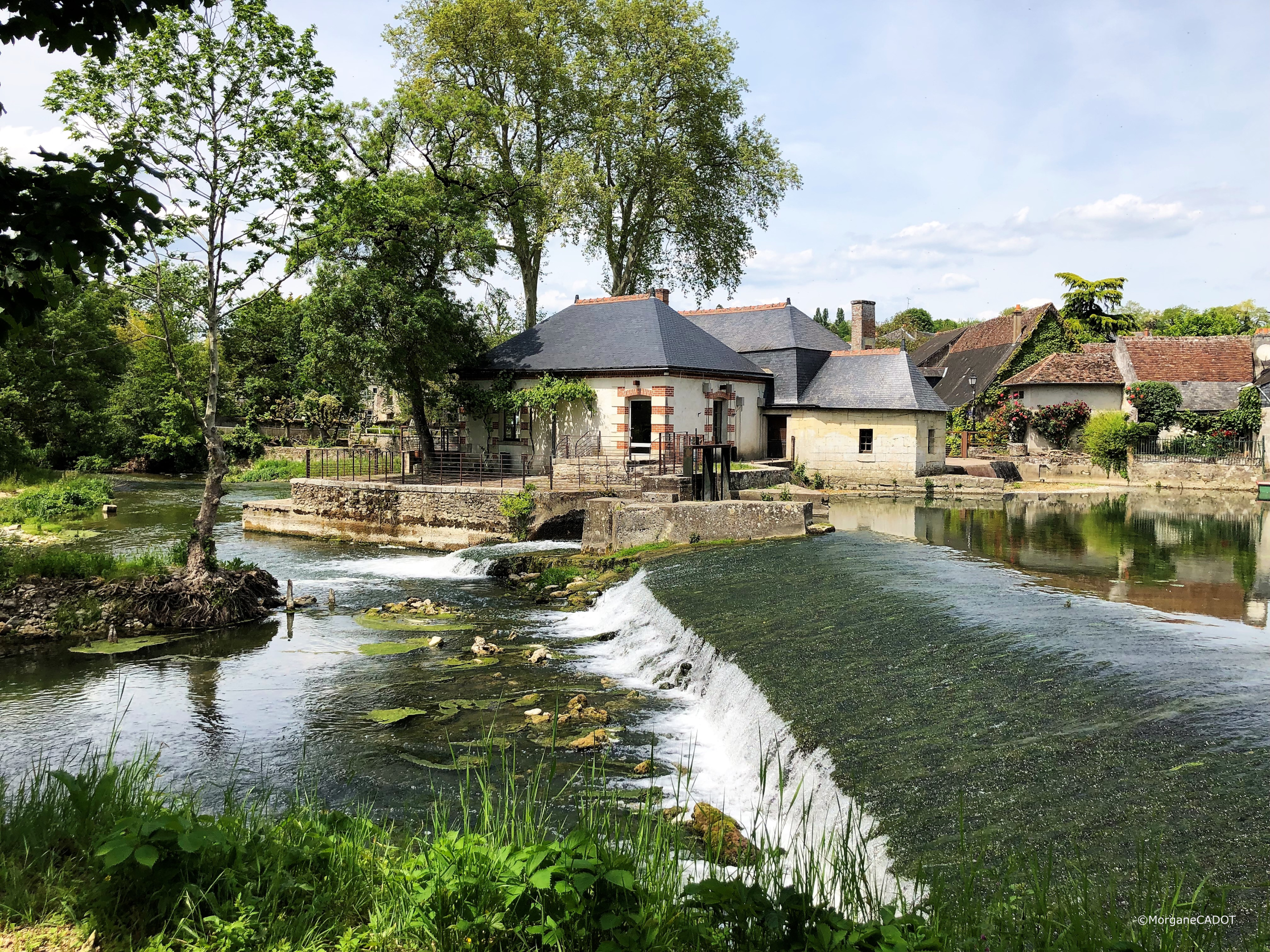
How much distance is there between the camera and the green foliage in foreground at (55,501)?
20.7 metres

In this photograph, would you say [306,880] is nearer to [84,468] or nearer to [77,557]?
[77,557]

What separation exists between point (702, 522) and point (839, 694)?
880 cm

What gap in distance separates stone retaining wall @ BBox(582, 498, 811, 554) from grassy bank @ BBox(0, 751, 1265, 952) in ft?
39.5

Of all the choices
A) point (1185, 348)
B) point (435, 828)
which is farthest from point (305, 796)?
point (1185, 348)

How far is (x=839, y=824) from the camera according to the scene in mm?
5477

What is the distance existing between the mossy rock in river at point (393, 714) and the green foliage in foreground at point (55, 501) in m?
16.2

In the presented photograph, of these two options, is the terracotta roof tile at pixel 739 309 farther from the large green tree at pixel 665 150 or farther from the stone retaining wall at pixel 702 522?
the stone retaining wall at pixel 702 522

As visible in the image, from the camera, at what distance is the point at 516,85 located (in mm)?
28969

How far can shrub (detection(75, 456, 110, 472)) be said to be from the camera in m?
32.1

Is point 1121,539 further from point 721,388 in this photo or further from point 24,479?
point 24,479

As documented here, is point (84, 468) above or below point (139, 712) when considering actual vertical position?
above

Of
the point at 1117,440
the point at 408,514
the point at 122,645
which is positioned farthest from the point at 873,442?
the point at 122,645

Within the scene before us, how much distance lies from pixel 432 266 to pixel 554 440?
18.8ft

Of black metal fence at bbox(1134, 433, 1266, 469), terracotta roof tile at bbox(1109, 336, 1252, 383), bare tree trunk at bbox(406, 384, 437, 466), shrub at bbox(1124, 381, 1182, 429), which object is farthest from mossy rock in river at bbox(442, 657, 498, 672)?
terracotta roof tile at bbox(1109, 336, 1252, 383)
